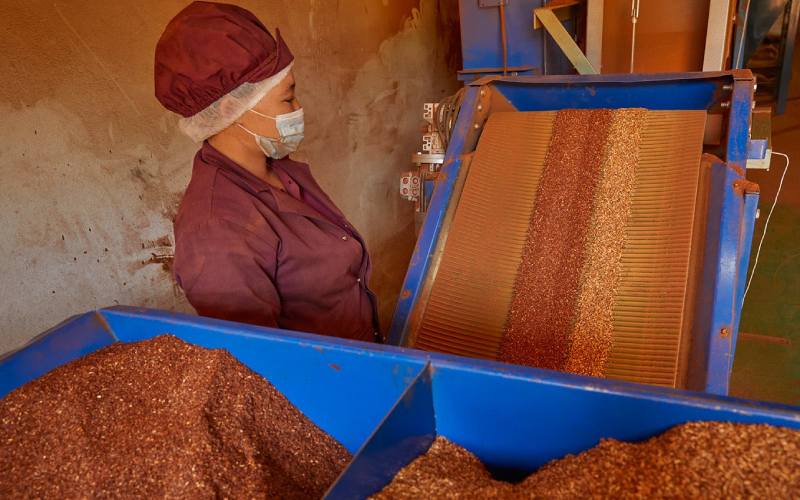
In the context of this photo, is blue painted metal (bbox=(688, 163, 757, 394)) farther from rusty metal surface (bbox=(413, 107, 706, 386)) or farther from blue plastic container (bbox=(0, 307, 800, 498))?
blue plastic container (bbox=(0, 307, 800, 498))

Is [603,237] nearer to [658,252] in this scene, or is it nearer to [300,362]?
[658,252]

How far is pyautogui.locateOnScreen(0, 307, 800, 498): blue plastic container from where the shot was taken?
799mm

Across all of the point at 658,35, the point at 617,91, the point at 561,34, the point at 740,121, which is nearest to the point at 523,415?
the point at 740,121

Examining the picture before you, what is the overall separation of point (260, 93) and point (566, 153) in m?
1.09

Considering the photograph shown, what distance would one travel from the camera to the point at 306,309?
4.98ft

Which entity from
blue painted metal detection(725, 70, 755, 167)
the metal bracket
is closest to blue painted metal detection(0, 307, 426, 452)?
blue painted metal detection(725, 70, 755, 167)

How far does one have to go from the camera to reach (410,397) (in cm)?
88

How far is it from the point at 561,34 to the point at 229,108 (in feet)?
7.40

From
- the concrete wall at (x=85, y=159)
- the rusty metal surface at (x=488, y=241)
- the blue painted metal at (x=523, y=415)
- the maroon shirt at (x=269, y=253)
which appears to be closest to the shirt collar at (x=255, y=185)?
the maroon shirt at (x=269, y=253)

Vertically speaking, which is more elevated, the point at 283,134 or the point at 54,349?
the point at 283,134

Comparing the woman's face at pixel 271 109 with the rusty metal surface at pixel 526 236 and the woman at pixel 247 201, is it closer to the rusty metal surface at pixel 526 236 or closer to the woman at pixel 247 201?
the woman at pixel 247 201

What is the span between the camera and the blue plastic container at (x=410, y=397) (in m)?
0.80

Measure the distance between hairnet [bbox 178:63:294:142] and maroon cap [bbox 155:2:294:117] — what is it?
0.05 ft

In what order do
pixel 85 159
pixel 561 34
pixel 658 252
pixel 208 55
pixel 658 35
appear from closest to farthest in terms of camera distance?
pixel 208 55 < pixel 658 252 < pixel 85 159 < pixel 561 34 < pixel 658 35
